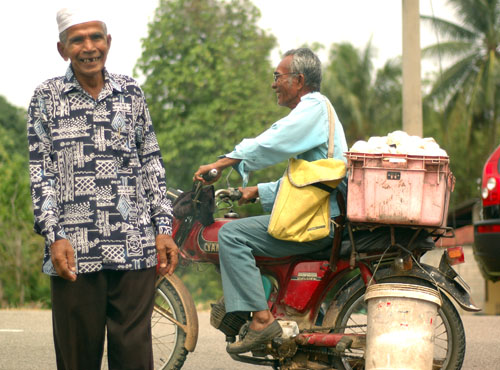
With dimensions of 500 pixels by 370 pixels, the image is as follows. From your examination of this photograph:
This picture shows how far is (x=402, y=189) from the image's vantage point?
15.6ft

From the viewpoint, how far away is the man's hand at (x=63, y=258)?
134 inches

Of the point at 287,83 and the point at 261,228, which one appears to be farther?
the point at 287,83

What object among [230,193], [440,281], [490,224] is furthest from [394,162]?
[490,224]

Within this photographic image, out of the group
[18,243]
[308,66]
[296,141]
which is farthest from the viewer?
[18,243]

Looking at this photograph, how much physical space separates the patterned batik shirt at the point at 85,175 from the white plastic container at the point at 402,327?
5.32ft

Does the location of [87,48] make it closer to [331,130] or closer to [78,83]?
[78,83]

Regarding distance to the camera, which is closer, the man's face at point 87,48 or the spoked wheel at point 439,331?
the man's face at point 87,48

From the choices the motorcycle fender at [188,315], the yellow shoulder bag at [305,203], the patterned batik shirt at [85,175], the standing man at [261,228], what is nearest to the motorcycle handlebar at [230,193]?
the standing man at [261,228]

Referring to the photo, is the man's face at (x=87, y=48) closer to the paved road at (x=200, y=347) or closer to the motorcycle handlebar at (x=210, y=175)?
the motorcycle handlebar at (x=210, y=175)

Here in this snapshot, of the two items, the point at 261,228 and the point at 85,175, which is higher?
the point at 85,175

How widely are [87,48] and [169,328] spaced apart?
2.49 metres

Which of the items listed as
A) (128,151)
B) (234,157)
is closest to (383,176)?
(234,157)

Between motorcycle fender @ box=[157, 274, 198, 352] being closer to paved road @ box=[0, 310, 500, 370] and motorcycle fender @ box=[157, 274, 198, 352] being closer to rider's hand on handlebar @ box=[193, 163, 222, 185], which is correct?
rider's hand on handlebar @ box=[193, 163, 222, 185]

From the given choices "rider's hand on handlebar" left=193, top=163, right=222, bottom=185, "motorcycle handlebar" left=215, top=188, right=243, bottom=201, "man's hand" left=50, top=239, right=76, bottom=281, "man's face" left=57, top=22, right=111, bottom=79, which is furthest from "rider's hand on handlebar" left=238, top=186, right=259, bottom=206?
"man's hand" left=50, top=239, right=76, bottom=281
